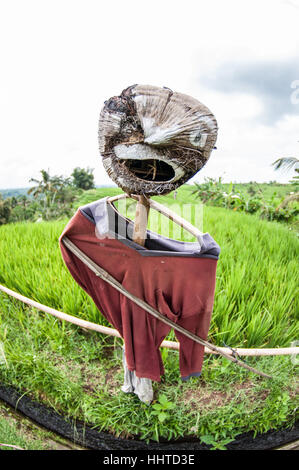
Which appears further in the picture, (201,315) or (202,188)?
(202,188)

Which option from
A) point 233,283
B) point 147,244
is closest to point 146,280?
point 147,244

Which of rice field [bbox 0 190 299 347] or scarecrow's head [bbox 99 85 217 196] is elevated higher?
scarecrow's head [bbox 99 85 217 196]

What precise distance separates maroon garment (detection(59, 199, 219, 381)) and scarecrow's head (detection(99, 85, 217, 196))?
6.2 inches

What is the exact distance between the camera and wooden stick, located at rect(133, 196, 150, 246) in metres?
0.65

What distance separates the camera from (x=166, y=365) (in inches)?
39.9

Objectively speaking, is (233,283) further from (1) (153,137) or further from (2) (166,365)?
(1) (153,137)

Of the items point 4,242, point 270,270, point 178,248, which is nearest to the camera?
point 178,248

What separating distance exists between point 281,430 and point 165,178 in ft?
3.10

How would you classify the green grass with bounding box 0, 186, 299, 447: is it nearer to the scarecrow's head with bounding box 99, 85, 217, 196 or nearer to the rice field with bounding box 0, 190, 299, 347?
the rice field with bounding box 0, 190, 299, 347

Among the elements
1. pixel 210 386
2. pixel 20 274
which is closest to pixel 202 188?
pixel 20 274

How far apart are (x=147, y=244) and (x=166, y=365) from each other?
0.51 m

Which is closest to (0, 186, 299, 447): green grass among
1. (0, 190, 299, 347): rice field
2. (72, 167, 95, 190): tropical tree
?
(0, 190, 299, 347): rice field

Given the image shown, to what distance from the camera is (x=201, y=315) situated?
2.41 ft
